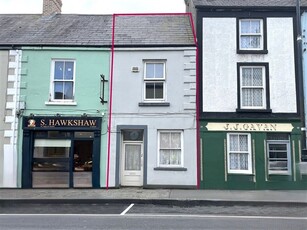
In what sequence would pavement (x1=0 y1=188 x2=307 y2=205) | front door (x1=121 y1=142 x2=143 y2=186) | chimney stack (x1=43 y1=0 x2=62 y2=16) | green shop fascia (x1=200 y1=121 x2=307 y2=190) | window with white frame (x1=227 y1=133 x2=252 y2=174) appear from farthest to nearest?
chimney stack (x1=43 y1=0 x2=62 y2=16) → front door (x1=121 y1=142 x2=143 y2=186) → window with white frame (x1=227 y1=133 x2=252 y2=174) → green shop fascia (x1=200 y1=121 x2=307 y2=190) → pavement (x1=0 y1=188 x2=307 y2=205)

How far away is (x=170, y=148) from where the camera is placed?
15625 mm

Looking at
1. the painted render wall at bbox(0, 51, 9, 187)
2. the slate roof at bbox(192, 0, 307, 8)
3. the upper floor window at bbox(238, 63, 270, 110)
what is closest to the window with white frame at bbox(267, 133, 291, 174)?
the upper floor window at bbox(238, 63, 270, 110)

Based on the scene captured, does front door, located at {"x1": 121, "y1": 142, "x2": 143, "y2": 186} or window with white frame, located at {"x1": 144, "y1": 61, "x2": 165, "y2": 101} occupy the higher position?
window with white frame, located at {"x1": 144, "y1": 61, "x2": 165, "y2": 101}

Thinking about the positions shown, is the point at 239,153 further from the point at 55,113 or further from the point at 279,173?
the point at 55,113

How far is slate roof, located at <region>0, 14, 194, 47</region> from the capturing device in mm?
16297

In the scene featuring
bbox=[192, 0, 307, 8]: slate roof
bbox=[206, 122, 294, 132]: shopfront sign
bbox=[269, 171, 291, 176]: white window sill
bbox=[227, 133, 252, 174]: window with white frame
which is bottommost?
bbox=[269, 171, 291, 176]: white window sill

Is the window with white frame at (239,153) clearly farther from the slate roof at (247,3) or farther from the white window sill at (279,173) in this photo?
the slate roof at (247,3)

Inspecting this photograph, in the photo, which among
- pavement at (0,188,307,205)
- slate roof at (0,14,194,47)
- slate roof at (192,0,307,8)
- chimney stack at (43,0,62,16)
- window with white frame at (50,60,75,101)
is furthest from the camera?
chimney stack at (43,0,62,16)

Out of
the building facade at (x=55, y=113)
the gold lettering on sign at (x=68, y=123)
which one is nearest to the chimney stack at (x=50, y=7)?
the building facade at (x=55, y=113)

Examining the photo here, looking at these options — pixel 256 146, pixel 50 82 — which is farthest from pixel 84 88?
pixel 256 146

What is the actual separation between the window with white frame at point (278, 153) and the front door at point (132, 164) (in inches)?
207

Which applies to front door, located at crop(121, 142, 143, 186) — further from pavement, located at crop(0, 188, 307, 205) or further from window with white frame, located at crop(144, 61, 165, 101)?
window with white frame, located at crop(144, 61, 165, 101)

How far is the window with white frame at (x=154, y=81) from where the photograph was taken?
1588 cm

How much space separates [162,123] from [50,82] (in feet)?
16.4
